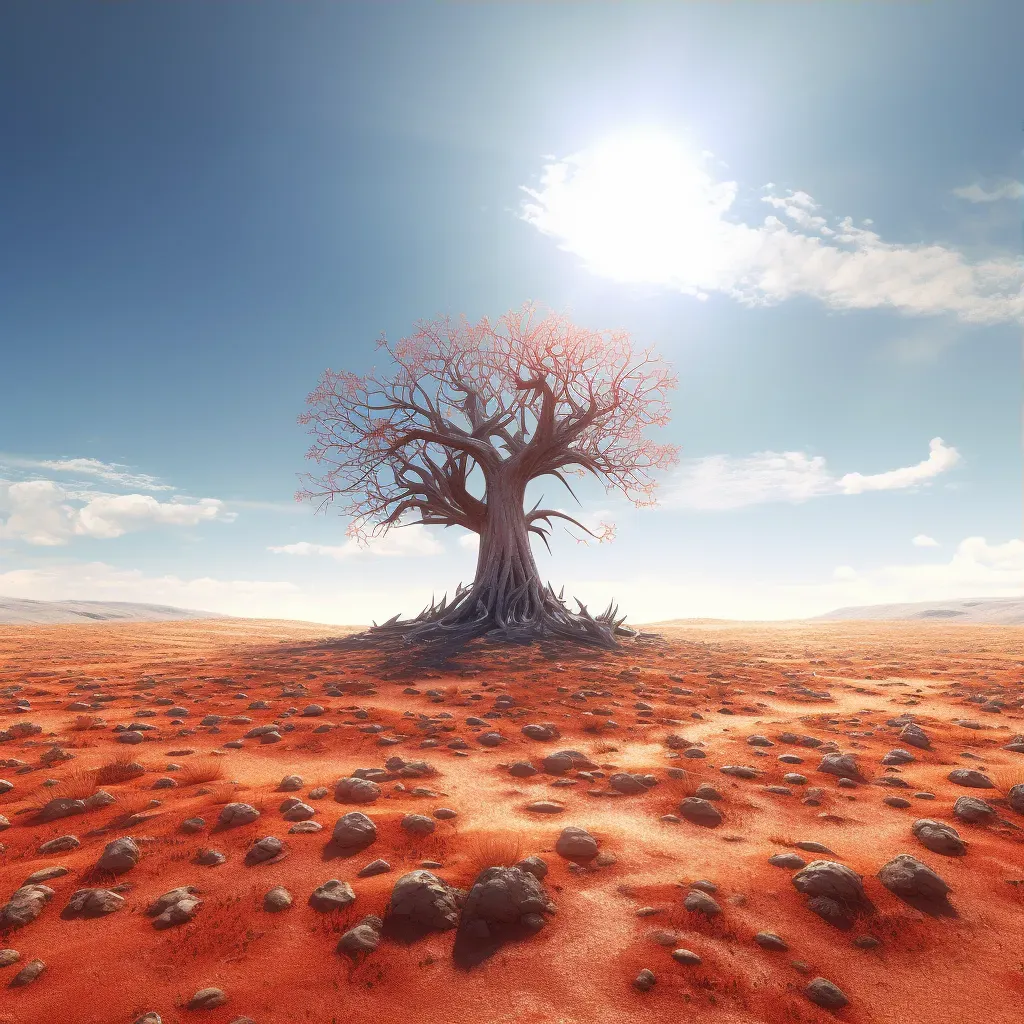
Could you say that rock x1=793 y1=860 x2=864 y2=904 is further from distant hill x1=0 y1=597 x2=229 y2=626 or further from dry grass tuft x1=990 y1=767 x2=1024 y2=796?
distant hill x1=0 y1=597 x2=229 y2=626

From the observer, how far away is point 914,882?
3.22 meters

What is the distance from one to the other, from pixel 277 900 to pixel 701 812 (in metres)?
3.08

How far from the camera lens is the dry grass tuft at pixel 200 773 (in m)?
5.11

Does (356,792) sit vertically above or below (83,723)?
below

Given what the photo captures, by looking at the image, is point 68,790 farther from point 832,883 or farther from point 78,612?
point 78,612

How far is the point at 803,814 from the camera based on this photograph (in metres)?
4.52

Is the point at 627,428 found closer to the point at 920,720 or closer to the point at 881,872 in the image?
the point at 920,720

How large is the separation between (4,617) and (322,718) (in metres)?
54.2

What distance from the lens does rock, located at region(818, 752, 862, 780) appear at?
5.39m

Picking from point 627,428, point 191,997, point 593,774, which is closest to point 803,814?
point 593,774

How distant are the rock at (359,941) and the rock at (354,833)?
2.90 ft

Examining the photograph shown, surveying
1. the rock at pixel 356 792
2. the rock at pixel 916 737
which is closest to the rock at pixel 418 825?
the rock at pixel 356 792

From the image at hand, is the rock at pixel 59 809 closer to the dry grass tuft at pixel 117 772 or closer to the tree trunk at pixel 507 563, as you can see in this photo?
the dry grass tuft at pixel 117 772

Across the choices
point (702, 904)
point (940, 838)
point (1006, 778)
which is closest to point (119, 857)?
point (702, 904)
